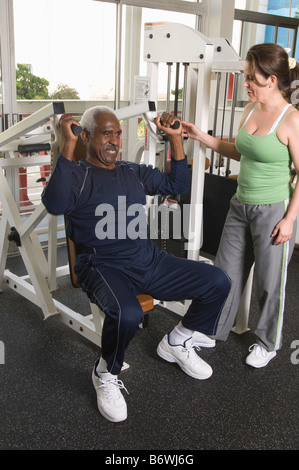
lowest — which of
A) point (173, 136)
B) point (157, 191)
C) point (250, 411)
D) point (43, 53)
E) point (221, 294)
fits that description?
point (250, 411)

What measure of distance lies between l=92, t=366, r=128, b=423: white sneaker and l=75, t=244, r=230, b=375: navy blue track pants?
0.12m

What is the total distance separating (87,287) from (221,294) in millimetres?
603

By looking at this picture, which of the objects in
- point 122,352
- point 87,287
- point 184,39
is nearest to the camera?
point 122,352

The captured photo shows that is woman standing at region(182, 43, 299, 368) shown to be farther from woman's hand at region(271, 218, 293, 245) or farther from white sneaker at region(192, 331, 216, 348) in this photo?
white sneaker at region(192, 331, 216, 348)

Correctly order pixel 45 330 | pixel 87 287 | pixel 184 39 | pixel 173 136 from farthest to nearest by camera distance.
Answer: pixel 45 330
pixel 184 39
pixel 173 136
pixel 87 287

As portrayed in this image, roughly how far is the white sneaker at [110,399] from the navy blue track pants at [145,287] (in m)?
0.12

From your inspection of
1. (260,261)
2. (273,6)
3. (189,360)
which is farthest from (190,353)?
(273,6)

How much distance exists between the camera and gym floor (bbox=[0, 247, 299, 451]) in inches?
75.7

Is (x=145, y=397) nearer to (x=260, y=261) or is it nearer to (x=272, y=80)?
(x=260, y=261)

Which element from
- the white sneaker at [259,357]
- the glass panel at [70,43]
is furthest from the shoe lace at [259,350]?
the glass panel at [70,43]

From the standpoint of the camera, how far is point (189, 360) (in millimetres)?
2359
